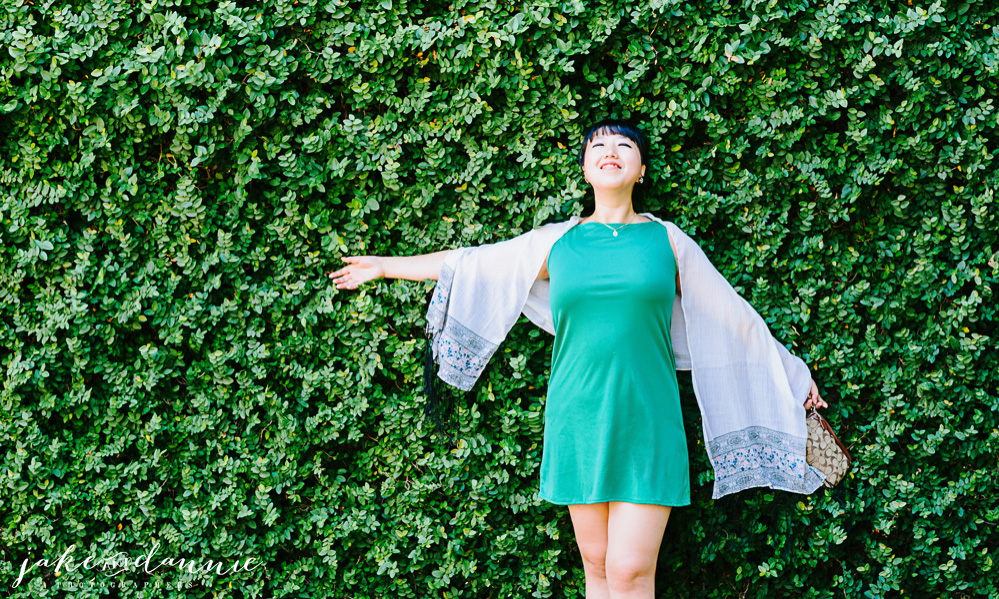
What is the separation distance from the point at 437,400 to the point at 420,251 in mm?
645

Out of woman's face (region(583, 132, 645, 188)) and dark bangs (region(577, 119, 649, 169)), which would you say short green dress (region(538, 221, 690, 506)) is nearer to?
woman's face (region(583, 132, 645, 188))

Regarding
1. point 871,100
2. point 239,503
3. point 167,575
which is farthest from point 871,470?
point 167,575

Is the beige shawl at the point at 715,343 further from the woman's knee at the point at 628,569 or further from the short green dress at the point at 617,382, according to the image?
the woman's knee at the point at 628,569

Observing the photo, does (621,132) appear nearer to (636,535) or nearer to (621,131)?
(621,131)

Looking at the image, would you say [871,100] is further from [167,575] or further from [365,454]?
[167,575]

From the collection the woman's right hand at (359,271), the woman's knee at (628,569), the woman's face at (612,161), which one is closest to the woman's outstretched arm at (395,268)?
the woman's right hand at (359,271)

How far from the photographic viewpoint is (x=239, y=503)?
324 cm

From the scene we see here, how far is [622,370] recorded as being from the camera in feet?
8.59

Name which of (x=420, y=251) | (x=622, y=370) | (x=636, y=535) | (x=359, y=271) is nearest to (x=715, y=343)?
(x=622, y=370)

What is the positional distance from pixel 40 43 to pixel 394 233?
1615mm

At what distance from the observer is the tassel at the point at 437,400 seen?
10.3 ft

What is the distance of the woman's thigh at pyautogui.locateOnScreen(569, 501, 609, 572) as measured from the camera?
107 inches

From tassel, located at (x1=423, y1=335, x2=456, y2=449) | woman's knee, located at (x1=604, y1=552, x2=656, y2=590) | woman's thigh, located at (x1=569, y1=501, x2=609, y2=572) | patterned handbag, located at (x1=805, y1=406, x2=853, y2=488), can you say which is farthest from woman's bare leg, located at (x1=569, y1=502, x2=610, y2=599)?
patterned handbag, located at (x1=805, y1=406, x2=853, y2=488)

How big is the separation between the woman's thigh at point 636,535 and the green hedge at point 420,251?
2.24 ft
